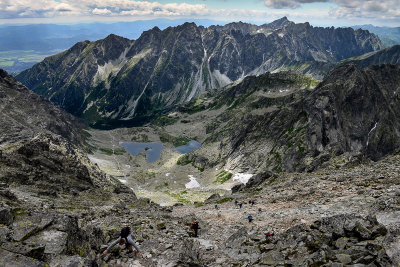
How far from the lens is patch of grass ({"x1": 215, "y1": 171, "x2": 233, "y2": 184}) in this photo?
467 feet

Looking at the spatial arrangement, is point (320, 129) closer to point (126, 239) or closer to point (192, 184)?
point (192, 184)

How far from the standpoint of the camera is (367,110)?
16412 cm

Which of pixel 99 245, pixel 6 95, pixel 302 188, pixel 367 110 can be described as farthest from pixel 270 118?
pixel 6 95

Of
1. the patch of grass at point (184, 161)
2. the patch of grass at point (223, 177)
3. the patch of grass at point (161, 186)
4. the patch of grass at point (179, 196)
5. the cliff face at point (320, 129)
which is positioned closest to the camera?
the patch of grass at point (179, 196)

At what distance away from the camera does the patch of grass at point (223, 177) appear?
142 metres

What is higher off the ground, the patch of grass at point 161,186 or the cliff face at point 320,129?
the cliff face at point 320,129

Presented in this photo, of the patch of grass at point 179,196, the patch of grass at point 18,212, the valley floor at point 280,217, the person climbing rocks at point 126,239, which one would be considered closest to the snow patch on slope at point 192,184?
the patch of grass at point 179,196

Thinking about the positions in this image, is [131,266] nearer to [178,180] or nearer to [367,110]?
[178,180]

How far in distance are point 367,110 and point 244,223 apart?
165584mm

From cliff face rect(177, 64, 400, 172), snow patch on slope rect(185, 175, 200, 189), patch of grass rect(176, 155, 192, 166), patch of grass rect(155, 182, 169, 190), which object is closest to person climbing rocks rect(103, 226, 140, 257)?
cliff face rect(177, 64, 400, 172)

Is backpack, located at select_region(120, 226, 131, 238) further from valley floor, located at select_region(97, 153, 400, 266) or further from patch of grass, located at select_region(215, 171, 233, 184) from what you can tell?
patch of grass, located at select_region(215, 171, 233, 184)

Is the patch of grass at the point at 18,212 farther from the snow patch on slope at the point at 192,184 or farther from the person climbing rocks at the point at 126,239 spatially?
the snow patch on slope at the point at 192,184

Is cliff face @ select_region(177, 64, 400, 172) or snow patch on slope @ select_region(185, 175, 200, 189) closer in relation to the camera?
cliff face @ select_region(177, 64, 400, 172)

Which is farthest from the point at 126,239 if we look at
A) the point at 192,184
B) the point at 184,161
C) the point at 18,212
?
the point at 184,161
